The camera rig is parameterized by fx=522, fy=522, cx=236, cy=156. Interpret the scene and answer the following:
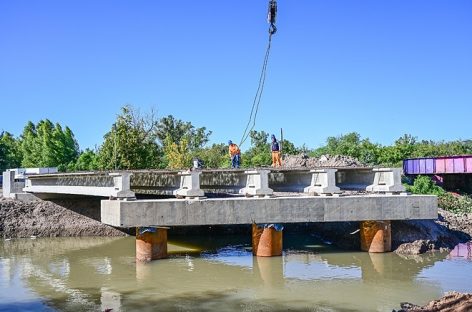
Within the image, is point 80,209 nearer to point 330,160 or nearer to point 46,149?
point 330,160

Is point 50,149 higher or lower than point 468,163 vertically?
higher

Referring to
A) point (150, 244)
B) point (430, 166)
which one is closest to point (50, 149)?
point (430, 166)

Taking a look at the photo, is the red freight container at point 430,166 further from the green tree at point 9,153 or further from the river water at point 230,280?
the green tree at point 9,153

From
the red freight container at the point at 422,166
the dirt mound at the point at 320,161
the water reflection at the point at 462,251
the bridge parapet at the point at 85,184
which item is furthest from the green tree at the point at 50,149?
the water reflection at the point at 462,251

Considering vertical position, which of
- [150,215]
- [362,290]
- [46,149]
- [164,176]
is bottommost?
[362,290]

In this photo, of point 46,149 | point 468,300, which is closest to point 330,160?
point 468,300

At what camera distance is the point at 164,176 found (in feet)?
65.1

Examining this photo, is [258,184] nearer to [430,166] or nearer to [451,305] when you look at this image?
[451,305]

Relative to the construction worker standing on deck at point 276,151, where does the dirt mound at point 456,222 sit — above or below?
below

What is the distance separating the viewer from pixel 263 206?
16.4 metres

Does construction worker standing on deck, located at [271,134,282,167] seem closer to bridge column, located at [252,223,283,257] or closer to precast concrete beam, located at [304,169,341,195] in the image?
precast concrete beam, located at [304,169,341,195]

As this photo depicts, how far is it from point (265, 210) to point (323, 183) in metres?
2.54

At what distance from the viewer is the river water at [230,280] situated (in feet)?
40.4

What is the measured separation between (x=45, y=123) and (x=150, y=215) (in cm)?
5398
